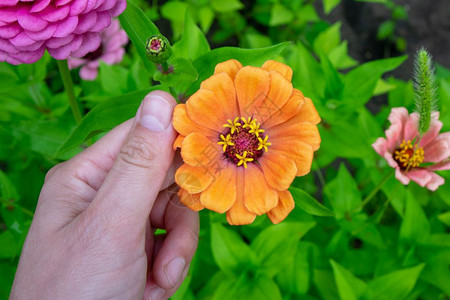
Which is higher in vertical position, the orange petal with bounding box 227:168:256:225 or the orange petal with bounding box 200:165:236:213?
the orange petal with bounding box 200:165:236:213

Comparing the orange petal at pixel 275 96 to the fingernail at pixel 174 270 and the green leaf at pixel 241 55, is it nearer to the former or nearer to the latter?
the green leaf at pixel 241 55

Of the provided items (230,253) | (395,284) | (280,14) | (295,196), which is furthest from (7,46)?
(280,14)

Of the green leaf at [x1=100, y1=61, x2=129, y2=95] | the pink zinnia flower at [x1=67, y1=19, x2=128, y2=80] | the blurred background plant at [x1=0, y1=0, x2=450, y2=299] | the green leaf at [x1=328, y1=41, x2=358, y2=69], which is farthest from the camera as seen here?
the green leaf at [x1=328, y1=41, x2=358, y2=69]

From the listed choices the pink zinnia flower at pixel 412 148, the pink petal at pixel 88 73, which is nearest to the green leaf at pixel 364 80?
the pink zinnia flower at pixel 412 148

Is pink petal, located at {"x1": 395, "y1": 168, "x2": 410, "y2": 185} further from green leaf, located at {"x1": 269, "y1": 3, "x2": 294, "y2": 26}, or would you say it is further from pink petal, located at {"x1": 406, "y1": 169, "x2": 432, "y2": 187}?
green leaf, located at {"x1": 269, "y1": 3, "x2": 294, "y2": 26}

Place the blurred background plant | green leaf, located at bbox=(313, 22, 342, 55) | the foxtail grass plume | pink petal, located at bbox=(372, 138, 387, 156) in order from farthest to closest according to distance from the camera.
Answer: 1. green leaf, located at bbox=(313, 22, 342, 55)
2. pink petal, located at bbox=(372, 138, 387, 156)
3. the blurred background plant
4. the foxtail grass plume

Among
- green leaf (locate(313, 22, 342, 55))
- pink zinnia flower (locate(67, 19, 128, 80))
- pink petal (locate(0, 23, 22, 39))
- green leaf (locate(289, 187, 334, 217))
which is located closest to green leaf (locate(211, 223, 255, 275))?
green leaf (locate(289, 187, 334, 217))

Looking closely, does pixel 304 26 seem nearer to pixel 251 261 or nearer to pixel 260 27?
pixel 260 27
